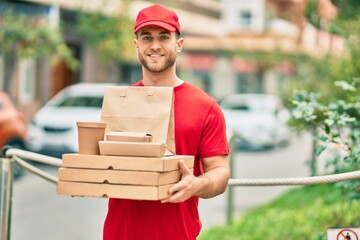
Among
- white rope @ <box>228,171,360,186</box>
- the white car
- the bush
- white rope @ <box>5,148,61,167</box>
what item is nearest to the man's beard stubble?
white rope @ <box>228,171,360,186</box>

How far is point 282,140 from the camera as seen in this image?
2664cm

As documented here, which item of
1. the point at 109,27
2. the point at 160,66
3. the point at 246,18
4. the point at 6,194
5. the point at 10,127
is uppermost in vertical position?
the point at 246,18

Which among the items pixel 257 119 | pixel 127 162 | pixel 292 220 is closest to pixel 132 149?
pixel 127 162

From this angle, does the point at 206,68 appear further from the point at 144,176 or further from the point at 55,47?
the point at 144,176

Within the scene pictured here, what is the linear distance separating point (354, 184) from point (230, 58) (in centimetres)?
4206

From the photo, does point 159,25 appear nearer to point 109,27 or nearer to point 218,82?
point 109,27

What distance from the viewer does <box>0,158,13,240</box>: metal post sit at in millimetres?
5348

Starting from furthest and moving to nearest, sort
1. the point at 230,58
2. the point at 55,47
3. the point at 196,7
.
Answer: the point at 230,58, the point at 196,7, the point at 55,47

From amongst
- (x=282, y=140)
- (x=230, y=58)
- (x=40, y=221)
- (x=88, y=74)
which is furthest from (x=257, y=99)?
(x=230, y=58)

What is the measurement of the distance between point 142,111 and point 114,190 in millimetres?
373

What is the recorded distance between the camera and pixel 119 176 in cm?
324

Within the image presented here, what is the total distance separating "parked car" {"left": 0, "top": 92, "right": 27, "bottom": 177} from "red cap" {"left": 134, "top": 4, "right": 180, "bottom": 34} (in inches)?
442

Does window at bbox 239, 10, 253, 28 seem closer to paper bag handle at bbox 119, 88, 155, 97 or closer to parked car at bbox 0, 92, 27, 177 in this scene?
parked car at bbox 0, 92, 27, 177

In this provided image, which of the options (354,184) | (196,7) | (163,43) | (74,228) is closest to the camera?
(163,43)
